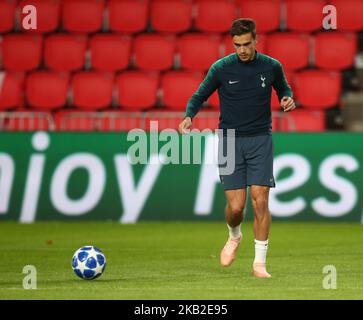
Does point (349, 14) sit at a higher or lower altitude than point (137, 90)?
higher

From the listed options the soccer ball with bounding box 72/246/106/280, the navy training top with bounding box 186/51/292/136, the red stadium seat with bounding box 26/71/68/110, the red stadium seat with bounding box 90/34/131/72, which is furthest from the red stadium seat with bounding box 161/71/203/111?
the soccer ball with bounding box 72/246/106/280

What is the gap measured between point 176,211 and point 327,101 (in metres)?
4.01

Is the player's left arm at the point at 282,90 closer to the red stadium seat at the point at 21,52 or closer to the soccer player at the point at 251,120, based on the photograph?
the soccer player at the point at 251,120

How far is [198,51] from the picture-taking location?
19516mm

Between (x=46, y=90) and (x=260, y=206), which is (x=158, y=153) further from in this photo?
(x=260, y=206)

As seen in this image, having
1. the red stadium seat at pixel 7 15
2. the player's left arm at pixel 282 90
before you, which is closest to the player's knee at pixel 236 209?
the player's left arm at pixel 282 90

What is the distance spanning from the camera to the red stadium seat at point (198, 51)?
63.8 ft

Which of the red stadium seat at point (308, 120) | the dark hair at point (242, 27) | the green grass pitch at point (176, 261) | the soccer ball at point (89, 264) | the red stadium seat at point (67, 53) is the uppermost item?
the dark hair at point (242, 27)

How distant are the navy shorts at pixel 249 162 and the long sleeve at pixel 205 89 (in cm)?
38

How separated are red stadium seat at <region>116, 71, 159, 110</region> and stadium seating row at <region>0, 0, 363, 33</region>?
1.47 metres

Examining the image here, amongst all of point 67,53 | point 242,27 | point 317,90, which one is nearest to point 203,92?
point 242,27

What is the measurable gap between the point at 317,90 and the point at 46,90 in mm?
4559
